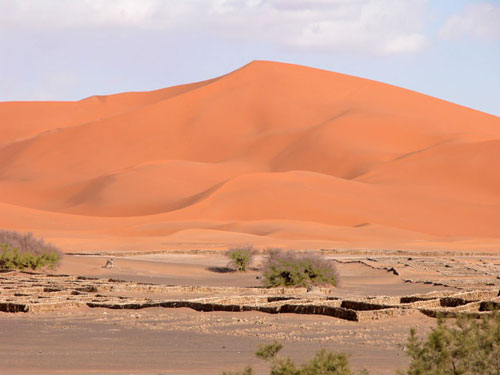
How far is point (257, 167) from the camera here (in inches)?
3861

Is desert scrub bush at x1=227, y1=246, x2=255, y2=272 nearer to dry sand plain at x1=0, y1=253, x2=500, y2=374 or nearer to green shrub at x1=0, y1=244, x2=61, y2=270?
green shrub at x1=0, y1=244, x2=61, y2=270

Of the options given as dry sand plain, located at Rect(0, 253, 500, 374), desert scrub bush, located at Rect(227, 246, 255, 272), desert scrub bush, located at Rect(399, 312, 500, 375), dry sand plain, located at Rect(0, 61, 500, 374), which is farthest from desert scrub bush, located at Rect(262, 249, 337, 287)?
desert scrub bush, located at Rect(399, 312, 500, 375)

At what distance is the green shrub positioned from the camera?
30.0 m

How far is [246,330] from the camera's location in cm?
1396

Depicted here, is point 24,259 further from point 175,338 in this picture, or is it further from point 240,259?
point 175,338

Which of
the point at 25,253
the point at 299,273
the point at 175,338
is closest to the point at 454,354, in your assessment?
the point at 175,338

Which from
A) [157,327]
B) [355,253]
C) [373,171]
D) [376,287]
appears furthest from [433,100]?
[157,327]

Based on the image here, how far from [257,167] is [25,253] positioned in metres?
68.3

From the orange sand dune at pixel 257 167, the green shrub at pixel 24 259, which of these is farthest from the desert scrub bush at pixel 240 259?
the orange sand dune at pixel 257 167

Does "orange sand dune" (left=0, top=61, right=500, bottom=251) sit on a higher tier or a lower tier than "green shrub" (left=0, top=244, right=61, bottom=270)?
higher

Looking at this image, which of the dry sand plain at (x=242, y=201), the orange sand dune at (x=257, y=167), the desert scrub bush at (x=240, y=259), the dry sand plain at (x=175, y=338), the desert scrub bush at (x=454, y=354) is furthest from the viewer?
the orange sand dune at (x=257, y=167)

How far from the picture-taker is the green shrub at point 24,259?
30.0m

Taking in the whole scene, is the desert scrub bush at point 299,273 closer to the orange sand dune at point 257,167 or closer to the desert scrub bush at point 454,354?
the desert scrub bush at point 454,354

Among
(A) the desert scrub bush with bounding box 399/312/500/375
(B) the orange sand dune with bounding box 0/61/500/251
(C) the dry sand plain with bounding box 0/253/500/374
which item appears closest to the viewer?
(A) the desert scrub bush with bounding box 399/312/500/375
